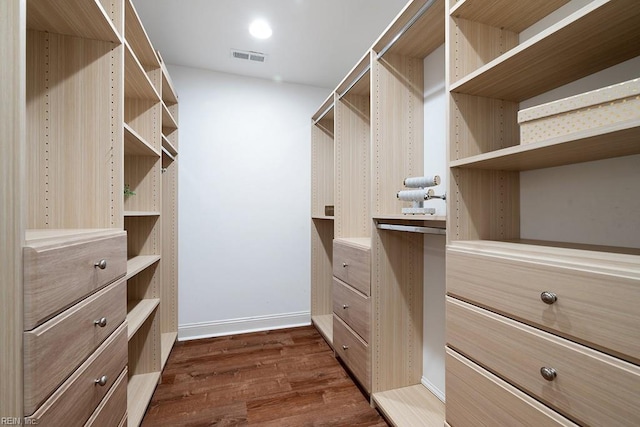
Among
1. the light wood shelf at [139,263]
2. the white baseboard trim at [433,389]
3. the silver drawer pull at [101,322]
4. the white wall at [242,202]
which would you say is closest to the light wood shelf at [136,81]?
the white wall at [242,202]

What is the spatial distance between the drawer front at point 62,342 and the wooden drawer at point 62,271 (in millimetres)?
30

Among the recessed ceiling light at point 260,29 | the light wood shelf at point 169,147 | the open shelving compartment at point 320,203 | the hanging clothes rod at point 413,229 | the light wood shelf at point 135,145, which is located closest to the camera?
the hanging clothes rod at point 413,229

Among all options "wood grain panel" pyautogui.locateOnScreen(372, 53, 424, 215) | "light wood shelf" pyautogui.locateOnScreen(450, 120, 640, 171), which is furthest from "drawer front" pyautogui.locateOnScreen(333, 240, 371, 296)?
"light wood shelf" pyautogui.locateOnScreen(450, 120, 640, 171)

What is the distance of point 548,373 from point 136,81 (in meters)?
2.23

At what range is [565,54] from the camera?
2.89 feet

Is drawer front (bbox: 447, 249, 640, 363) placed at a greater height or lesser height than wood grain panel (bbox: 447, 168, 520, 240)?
lesser

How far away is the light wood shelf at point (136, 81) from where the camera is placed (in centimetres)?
140

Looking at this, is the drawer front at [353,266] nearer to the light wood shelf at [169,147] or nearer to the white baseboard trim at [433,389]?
the white baseboard trim at [433,389]

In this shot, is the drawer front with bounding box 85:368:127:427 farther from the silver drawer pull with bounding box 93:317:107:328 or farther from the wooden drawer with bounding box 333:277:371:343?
the wooden drawer with bounding box 333:277:371:343

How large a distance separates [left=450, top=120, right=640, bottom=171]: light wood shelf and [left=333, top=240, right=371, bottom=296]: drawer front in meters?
0.84

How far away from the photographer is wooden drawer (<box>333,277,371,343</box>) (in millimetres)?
1723

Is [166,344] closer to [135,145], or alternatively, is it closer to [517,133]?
[135,145]

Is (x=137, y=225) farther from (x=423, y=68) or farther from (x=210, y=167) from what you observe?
(x=423, y=68)

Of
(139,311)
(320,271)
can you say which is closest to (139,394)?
(139,311)
